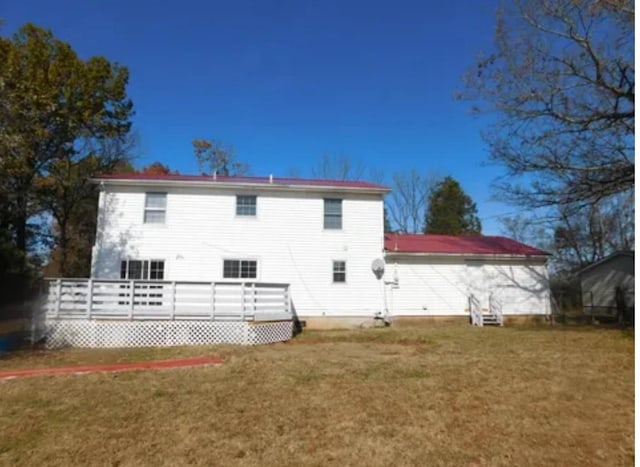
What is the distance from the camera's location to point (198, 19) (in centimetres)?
1313

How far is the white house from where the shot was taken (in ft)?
51.1

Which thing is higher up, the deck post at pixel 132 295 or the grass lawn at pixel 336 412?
the deck post at pixel 132 295

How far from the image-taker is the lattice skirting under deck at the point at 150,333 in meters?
12.0

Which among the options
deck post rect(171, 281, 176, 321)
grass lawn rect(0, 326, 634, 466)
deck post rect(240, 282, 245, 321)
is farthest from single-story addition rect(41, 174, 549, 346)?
grass lawn rect(0, 326, 634, 466)

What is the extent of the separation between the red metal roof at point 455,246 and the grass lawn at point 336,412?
7593 mm

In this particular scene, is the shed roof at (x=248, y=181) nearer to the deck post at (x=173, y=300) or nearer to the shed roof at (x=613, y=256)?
the deck post at (x=173, y=300)

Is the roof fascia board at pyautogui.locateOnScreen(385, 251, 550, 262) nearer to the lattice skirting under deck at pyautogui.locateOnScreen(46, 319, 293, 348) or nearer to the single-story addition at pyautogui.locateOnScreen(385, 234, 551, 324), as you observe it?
the single-story addition at pyautogui.locateOnScreen(385, 234, 551, 324)

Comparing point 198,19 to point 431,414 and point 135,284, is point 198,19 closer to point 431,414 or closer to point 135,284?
point 135,284

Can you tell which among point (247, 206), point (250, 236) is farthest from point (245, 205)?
point (250, 236)

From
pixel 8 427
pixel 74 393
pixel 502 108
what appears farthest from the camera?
pixel 502 108

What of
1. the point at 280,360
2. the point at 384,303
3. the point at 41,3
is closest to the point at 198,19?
the point at 41,3

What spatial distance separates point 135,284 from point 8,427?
301 inches

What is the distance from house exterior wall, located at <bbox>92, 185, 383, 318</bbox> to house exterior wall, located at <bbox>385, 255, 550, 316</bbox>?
3.53ft

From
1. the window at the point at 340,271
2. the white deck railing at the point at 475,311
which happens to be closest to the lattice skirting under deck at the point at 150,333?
the window at the point at 340,271
